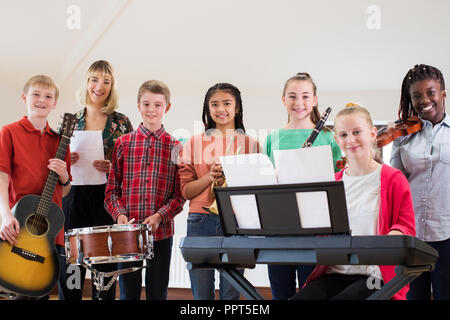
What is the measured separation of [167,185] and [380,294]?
140cm

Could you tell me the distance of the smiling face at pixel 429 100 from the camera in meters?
2.10

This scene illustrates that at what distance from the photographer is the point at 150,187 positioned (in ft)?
7.58

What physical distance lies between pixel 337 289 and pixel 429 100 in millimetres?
1041

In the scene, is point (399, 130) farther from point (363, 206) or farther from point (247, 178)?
point (247, 178)

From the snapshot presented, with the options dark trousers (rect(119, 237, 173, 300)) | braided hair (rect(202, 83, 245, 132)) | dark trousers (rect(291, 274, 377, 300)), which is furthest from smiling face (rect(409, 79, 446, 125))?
dark trousers (rect(119, 237, 173, 300))

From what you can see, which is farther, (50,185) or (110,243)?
(50,185)

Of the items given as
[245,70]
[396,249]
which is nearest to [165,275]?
[396,249]

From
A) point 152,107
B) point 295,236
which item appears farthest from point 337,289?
point 152,107

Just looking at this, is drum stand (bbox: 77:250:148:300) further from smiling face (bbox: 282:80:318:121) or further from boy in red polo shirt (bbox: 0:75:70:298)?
smiling face (bbox: 282:80:318:121)

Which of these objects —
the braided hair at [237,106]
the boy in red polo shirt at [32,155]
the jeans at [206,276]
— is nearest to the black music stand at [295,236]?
the jeans at [206,276]

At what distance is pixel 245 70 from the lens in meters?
4.38

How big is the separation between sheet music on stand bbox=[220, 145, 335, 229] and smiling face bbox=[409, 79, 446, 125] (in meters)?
1.15
